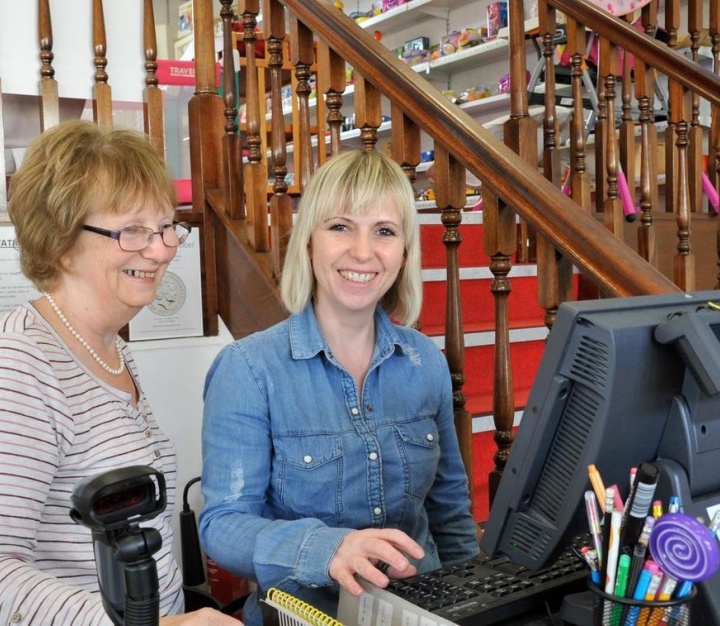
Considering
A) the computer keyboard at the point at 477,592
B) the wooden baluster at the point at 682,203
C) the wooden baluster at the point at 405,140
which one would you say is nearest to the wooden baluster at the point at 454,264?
the wooden baluster at the point at 405,140

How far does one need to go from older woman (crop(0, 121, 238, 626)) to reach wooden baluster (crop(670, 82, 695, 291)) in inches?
76.5

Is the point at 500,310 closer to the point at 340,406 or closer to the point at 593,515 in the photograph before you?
the point at 340,406

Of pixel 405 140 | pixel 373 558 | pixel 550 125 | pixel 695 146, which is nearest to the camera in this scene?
pixel 373 558

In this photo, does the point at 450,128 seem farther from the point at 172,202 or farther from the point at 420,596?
the point at 420,596

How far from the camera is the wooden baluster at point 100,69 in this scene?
2.20m

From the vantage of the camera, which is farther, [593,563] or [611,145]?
[611,145]

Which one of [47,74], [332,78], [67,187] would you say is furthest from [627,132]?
[67,187]

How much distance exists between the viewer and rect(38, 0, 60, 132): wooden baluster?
2123mm

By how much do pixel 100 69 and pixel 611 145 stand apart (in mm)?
1804

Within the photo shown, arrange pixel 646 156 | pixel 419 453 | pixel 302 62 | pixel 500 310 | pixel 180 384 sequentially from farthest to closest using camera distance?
pixel 646 156
pixel 180 384
pixel 302 62
pixel 500 310
pixel 419 453

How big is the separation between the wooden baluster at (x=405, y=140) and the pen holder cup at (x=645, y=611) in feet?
4.30

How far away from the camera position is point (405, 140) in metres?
1.83

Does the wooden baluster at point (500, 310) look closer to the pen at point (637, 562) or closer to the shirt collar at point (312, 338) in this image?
the shirt collar at point (312, 338)

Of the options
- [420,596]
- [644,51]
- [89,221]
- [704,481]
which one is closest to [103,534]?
[420,596]
